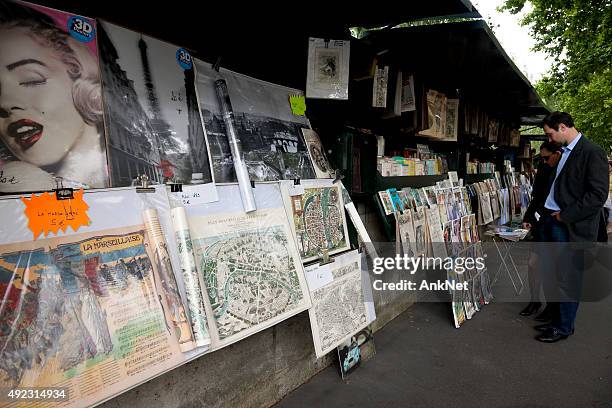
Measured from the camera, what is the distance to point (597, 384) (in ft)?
8.97

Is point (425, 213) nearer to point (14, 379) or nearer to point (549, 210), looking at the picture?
point (549, 210)

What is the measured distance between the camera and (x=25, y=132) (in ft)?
4.51

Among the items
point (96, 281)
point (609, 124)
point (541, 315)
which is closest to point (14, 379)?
point (96, 281)

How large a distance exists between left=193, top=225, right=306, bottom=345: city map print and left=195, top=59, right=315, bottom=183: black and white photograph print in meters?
0.41

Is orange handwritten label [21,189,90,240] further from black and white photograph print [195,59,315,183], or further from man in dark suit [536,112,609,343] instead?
man in dark suit [536,112,609,343]

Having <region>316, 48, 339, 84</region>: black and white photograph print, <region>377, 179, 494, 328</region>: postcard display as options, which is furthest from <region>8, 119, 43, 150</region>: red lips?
<region>377, 179, 494, 328</region>: postcard display

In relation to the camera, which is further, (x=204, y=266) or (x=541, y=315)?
(x=541, y=315)

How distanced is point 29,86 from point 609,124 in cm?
1566

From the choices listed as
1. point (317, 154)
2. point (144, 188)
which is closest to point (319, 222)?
point (317, 154)

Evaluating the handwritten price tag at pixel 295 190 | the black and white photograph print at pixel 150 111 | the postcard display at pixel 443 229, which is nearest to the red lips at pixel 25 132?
the black and white photograph print at pixel 150 111

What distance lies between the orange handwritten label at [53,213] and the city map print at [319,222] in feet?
3.79

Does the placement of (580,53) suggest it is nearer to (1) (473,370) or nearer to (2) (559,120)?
(2) (559,120)

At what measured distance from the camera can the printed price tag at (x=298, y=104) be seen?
98.6 inches

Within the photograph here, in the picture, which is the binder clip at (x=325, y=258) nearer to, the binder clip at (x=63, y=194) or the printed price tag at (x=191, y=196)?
the printed price tag at (x=191, y=196)
